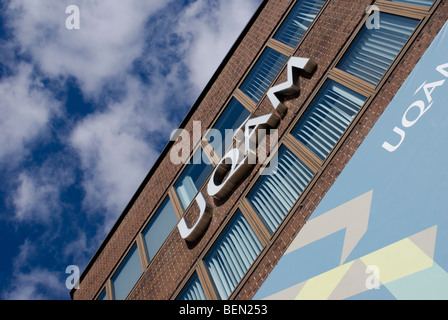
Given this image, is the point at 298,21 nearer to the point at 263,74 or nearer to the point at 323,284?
the point at 263,74

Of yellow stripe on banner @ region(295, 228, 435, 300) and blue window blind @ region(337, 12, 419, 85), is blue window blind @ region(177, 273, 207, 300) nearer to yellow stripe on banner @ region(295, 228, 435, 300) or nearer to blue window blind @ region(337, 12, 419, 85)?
yellow stripe on banner @ region(295, 228, 435, 300)

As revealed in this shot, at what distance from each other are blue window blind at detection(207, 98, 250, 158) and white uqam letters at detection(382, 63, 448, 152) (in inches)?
223

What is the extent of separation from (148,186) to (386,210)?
10175mm

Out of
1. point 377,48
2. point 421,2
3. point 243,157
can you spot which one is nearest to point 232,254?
point 243,157

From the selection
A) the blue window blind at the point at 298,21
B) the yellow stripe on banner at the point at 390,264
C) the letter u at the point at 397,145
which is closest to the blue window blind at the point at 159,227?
the blue window blind at the point at 298,21

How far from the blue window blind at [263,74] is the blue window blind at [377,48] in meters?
2.57

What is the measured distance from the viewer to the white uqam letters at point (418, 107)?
214 inches

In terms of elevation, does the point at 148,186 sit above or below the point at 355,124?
below

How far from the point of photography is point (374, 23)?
27.5 ft

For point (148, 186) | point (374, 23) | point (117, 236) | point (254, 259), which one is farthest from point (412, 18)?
point (117, 236)

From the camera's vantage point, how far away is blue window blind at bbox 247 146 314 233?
8062mm

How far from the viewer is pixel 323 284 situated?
5.64 m

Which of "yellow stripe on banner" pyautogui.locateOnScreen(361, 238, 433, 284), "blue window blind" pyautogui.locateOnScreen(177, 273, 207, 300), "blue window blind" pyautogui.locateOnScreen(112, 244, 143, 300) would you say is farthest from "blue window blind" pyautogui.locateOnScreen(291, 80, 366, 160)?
"blue window blind" pyautogui.locateOnScreen(112, 244, 143, 300)
